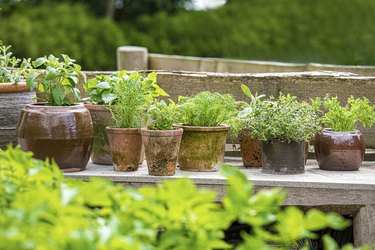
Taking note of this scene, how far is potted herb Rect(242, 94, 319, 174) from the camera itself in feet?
9.33

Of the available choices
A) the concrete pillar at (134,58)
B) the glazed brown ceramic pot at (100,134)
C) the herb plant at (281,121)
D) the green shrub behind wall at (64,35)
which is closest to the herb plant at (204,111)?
the herb plant at (281,121)

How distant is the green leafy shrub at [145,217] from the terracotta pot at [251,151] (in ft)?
5.81

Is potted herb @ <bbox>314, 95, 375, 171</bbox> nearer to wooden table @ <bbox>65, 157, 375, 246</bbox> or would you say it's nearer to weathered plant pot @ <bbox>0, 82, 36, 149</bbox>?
wooden table @ <bbox>65, 157, 375, 246</bbox>

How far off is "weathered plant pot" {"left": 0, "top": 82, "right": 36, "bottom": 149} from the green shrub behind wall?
722 centimetres

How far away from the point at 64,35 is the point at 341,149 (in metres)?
7.94

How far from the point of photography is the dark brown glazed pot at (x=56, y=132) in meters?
2.79

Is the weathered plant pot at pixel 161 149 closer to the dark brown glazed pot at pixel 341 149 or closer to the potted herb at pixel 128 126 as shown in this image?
the potted herb at pixel 128 126

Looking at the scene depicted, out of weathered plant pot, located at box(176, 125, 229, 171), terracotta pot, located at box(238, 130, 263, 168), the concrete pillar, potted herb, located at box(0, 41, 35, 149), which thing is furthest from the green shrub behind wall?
weathered plant pot, located at box(176, 125, 229, 171)

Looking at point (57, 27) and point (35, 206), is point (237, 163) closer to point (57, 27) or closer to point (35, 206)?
point (35, 206)

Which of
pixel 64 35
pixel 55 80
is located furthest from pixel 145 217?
pixel 64 35

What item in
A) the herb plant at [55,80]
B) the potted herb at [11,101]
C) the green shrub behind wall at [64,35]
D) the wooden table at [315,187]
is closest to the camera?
the wooden table at [315,187]

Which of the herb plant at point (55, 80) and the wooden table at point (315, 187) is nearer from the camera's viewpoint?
the wooden table at point (315, 187)

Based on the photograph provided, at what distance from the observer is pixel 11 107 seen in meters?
3.01

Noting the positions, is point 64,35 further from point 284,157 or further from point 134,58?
point 284,157
